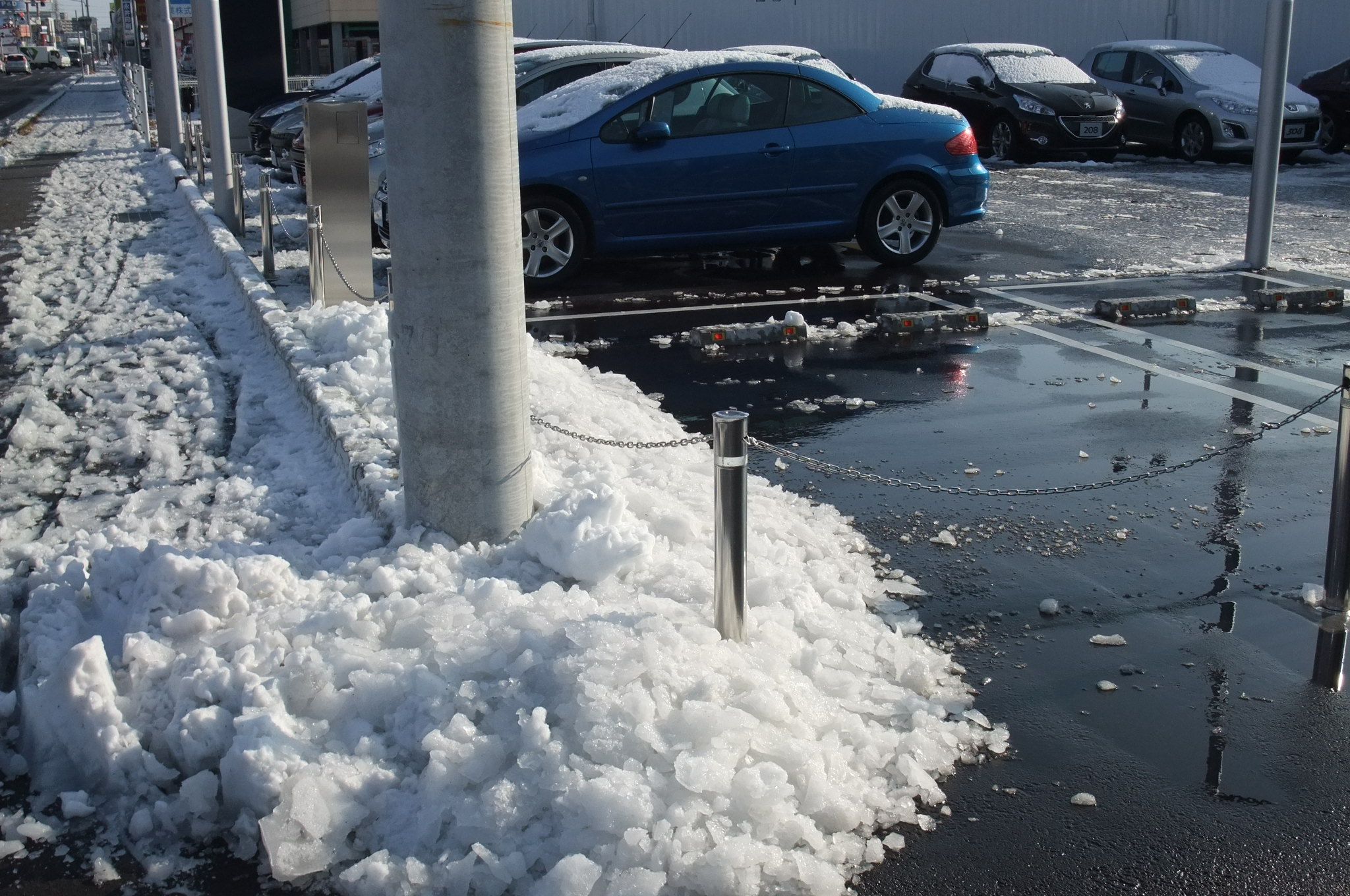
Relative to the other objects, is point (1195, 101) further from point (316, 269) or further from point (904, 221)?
point (316, 269)

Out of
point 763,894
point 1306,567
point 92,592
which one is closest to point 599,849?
point 763,894

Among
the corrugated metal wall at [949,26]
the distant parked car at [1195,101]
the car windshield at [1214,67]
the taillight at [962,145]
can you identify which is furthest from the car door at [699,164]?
the corrugated metal wall at [949,26]

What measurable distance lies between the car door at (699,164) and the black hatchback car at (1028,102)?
11.7 metres

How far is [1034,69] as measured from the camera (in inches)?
861

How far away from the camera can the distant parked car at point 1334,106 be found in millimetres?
22609

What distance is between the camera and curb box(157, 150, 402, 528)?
511 centimetres

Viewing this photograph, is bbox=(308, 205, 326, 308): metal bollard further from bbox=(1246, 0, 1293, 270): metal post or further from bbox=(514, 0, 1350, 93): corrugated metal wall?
bbox=(514, 0, 1350, 93): corrugated metal wall

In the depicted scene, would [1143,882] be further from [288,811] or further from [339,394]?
[339,394]

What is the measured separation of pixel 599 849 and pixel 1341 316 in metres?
8.46

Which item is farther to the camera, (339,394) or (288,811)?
(339,394)

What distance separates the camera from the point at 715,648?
11.9ft

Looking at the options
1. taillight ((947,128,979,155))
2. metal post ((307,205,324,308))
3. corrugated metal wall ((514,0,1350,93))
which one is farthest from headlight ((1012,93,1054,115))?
metal post ((307,205,324,308))

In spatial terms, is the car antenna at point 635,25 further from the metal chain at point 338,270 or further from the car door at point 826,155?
→ the metal chain at point 338,270

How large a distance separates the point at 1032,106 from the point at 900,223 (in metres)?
11.1
